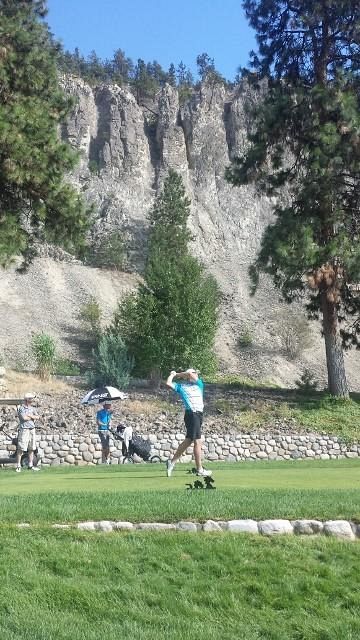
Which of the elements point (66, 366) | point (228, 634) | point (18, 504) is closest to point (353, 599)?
point (228, 634)

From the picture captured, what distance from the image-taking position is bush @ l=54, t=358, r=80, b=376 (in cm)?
4916

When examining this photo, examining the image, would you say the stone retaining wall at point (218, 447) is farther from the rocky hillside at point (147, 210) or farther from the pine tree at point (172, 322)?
the rocky hillside at point (147, 210)

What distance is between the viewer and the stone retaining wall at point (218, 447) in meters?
25.3

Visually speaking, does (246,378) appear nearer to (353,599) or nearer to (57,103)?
(57,103)

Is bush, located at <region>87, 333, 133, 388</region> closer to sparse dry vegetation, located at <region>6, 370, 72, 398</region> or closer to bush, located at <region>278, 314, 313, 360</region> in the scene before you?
sparse dry vegetation, located at <region>6, 370, 72, 398</region>

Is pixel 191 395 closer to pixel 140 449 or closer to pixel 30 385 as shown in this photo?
pixel 140 449

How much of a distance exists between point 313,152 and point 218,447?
11349mm

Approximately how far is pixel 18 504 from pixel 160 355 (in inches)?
1154

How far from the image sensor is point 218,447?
26.6 metres

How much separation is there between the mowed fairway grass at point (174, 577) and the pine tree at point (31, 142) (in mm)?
14368

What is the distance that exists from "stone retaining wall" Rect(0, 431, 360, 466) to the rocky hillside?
3170 centimetres

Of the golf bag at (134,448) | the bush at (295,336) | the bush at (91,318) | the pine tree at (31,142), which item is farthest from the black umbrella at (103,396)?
the bush at (295,336)

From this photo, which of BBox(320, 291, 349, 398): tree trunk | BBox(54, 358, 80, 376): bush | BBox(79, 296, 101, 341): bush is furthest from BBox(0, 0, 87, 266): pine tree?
BBox(79, 296, 101, 341): bush

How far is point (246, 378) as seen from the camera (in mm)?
59125
